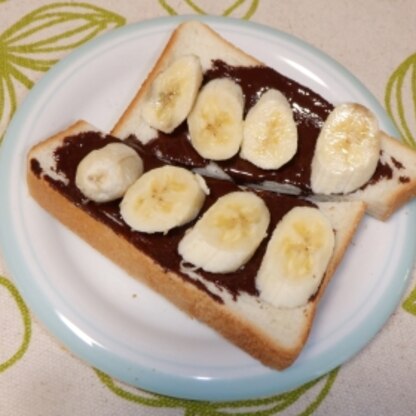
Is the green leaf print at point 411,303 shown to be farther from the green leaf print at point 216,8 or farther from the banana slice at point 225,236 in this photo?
the green leaf print at point 216,8

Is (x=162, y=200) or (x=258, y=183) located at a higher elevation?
(x=258, y=183)

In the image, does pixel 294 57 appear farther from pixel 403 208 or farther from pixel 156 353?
pixel 156 353

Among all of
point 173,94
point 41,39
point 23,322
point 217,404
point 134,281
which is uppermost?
point 173,94

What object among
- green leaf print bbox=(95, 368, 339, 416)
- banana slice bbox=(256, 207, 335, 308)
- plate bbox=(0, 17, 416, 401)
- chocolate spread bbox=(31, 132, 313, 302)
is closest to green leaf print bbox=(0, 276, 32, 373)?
plate bbox=(0, 17, 416, 401)

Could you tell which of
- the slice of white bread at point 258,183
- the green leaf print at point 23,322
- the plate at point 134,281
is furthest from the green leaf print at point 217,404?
the slice of white bread at point 258,183

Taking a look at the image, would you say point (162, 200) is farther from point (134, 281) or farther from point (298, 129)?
point (298, 129)

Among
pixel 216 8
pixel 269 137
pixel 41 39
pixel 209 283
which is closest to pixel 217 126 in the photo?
pixel 269 137
